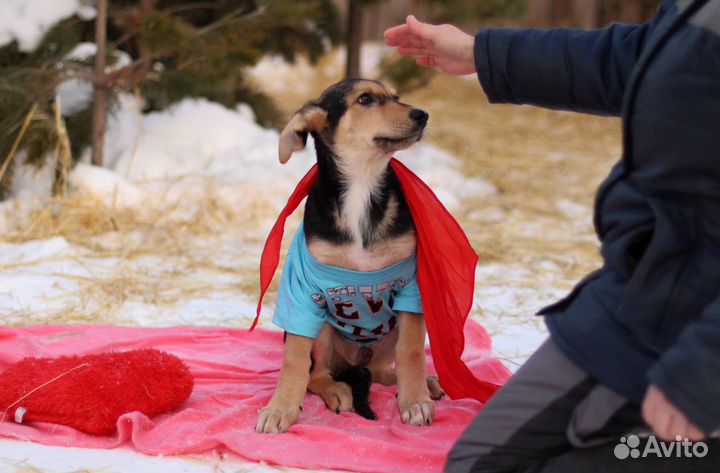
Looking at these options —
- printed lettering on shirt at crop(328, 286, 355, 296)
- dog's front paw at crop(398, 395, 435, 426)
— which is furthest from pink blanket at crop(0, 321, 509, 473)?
printed lettering on shirt at crop(328, 286, 355, 296)

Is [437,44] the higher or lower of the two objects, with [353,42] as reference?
higher

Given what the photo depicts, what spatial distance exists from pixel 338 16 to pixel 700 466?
19.4ft

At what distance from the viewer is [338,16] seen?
7.29 meters

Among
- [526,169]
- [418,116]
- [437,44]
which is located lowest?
[526,169]

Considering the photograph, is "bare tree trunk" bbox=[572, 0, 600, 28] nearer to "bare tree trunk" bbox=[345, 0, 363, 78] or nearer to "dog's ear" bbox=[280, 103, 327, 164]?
"bare tree trunk" bbox=[345, 0, 363, 78]

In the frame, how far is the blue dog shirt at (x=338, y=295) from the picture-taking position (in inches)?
112

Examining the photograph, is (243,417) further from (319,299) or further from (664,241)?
(664,241)

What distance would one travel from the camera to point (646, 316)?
1872mm

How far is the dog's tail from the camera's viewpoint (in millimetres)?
2900

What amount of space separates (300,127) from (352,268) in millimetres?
541

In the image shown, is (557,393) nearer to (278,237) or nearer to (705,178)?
(705,178)

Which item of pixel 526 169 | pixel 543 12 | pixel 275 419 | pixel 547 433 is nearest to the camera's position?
pixel 547 433

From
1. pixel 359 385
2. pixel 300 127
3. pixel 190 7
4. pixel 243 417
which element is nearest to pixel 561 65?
pixel 300 127

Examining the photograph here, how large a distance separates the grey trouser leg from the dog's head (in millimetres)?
1247
